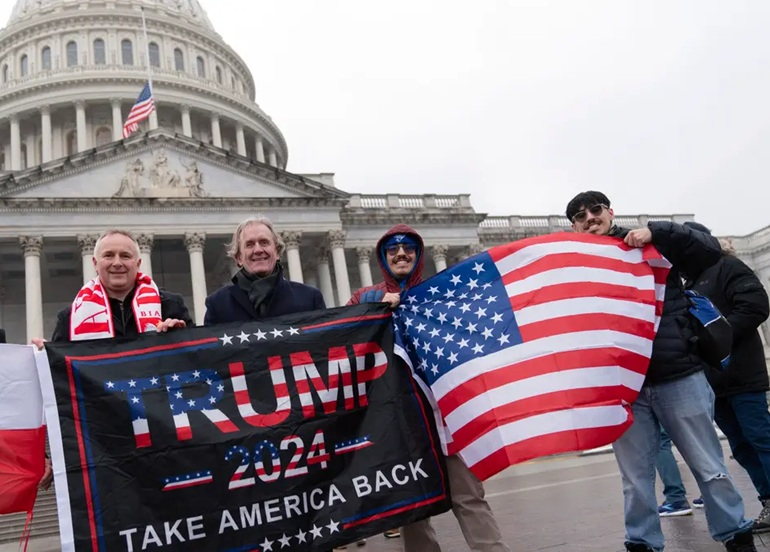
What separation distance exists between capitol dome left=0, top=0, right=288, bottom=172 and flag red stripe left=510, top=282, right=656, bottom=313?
→ 164 ft

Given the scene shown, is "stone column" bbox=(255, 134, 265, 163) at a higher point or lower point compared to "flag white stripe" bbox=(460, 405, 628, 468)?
higher

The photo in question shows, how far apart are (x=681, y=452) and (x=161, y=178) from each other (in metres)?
33.5

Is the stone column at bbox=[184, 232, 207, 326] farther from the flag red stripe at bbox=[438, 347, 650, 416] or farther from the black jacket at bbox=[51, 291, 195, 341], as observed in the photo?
the flag red stripe at bbox=[438, 347, 650, 416]

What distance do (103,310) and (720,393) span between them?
5.91m

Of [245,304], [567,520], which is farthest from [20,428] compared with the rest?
[567,520]

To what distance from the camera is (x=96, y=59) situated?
58.6 metres

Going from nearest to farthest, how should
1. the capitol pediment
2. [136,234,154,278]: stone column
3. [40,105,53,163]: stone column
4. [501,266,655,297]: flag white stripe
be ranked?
[501,266,655,297]: flag white stripe, [136,234,154,278]: stone column, the capitol pediment, [40,105,53,163]: stone column

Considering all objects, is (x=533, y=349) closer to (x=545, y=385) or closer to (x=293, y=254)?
(x=545, y=385)

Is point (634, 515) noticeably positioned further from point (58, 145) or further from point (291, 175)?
point (58, 145)

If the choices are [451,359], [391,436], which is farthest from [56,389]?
[451,359]

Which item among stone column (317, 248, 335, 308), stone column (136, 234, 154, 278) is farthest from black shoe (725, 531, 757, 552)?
stone column (317, 248, 335, 308)

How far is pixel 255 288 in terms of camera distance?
5.54 metres

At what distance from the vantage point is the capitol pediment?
32.6 m

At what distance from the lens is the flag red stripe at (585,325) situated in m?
5.42
